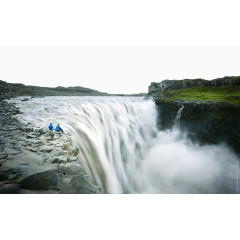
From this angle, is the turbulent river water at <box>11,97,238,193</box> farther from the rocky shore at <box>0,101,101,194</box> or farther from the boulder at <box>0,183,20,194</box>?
the boulder at <box>0,183,20,194</box>

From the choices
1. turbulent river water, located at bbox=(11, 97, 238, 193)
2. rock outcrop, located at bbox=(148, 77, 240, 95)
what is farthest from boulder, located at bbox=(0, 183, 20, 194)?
rock outcrop, located at bbox=(148, 77, 240, 95)

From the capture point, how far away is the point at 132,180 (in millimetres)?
10484

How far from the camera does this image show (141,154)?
1353cm

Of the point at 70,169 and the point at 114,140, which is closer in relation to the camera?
the point at 70,169

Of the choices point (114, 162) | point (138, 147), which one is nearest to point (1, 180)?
point (114, 162)

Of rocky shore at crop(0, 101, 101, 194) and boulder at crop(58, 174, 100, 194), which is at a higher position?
rocky shore at crop(0, 101, 101, 194)

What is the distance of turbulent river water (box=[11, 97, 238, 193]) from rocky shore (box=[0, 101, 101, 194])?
1873 mm

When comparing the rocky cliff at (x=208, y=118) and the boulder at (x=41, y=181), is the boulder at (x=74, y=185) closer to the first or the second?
the boulder at (x=41, y=181)

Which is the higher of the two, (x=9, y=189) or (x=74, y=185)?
(x=9, y=189)

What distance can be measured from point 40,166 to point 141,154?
10.6 metres

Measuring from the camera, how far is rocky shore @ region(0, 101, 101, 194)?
3312 millimetres

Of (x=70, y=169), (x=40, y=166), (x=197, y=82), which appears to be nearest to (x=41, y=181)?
(x=40, y=166)

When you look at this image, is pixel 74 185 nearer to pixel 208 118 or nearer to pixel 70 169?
pixel 70 169

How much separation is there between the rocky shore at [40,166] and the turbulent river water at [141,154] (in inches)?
73.7
